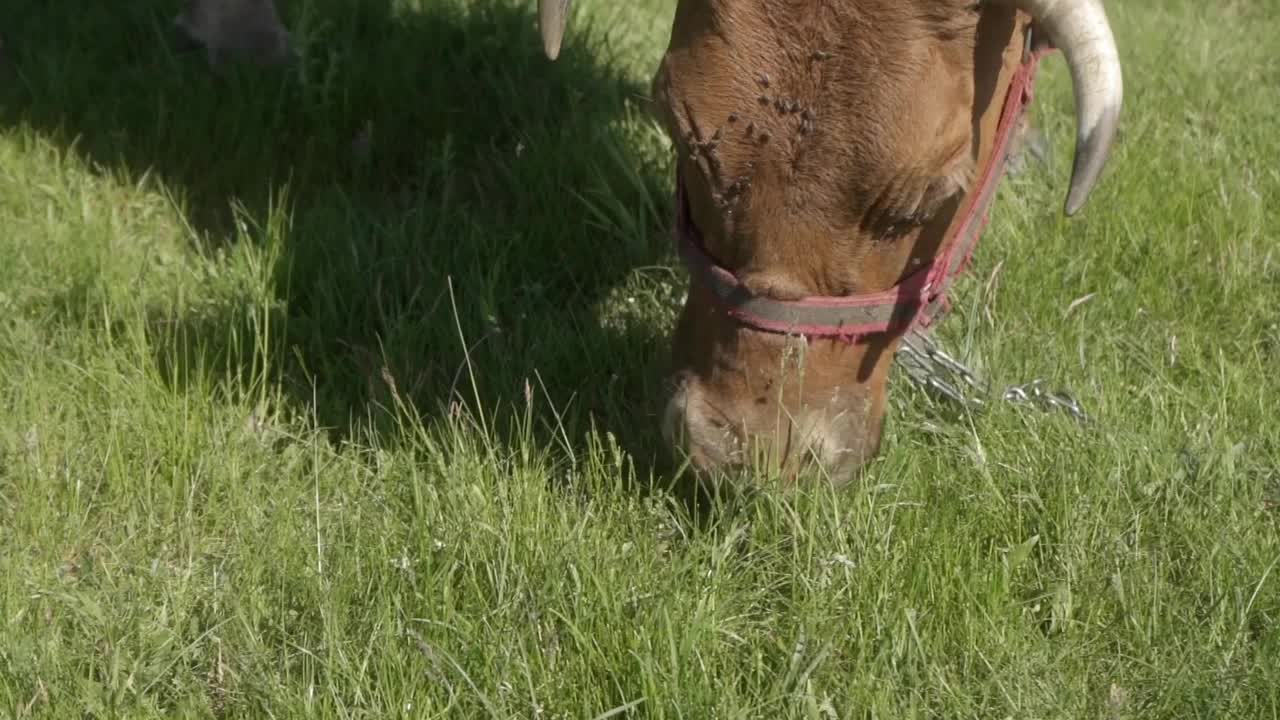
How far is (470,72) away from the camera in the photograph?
5.13 meters

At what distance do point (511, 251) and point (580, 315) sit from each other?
16.9 inches

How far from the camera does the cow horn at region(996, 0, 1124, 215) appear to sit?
2432 mm

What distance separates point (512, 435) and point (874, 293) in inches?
36.2

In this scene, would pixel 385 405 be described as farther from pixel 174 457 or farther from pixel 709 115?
pixel 709 115

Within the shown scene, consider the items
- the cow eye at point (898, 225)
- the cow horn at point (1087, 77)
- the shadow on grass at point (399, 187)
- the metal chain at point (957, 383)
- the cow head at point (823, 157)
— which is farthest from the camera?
the shadow on grass at point (399, 187)

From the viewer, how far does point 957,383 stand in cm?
347

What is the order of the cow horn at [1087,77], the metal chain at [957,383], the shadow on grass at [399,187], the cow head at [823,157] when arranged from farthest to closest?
the shadow on grass at [399,187] → the metal chain at [957,383] → the cow head at [823,157] → the cow horn at [1087,77]

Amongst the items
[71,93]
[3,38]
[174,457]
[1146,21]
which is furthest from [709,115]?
[1146,21]

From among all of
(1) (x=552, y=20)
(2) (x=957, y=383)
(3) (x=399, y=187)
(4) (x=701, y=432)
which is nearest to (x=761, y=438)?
(4) (x=701, y=432)

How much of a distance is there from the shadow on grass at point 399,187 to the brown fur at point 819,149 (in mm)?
480

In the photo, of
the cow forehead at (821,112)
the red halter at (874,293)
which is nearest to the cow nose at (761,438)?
the red halter at (874,293)

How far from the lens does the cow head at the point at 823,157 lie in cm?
260

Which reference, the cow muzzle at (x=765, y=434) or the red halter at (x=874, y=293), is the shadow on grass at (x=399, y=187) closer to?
the cow muzzle at (x=765, y=434)

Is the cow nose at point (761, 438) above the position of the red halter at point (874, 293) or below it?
below
